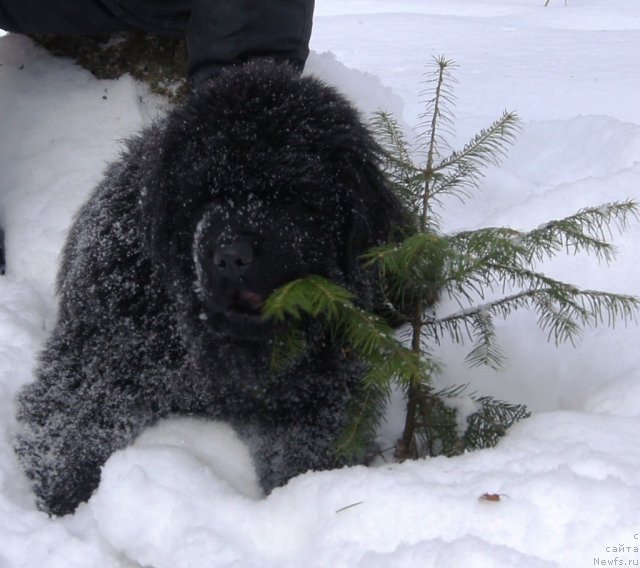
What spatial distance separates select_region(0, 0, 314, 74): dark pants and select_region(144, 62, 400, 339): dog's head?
0.77 meters

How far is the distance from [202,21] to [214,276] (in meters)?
1.50

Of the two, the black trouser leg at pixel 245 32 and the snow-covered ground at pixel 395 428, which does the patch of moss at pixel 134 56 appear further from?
Answer: the black trouser leg at pixel 245 32

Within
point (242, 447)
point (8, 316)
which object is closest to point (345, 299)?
point (242, 447)

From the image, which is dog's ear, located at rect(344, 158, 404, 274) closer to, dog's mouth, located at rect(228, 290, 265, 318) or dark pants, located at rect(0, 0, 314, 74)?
dog's mouth, located at rect(228, 290, 265, 318)

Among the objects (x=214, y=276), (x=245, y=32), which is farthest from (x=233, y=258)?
(x=245, y=32)

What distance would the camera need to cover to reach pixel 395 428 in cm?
260

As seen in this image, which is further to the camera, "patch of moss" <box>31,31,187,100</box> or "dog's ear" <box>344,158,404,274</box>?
"patch of moss" <box>31,31,187,100</box>

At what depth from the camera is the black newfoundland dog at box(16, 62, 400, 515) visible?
75.6 inches

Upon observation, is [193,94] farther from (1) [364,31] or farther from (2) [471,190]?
(1) [364,31]

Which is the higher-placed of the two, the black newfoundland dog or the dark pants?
the dark pants

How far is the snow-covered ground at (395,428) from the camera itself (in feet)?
5.41

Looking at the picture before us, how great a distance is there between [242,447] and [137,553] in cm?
55

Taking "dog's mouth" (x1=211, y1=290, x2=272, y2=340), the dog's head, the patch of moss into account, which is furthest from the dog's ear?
the patch of moss

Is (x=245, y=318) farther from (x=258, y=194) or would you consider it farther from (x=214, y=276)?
(x=258, y=194)
